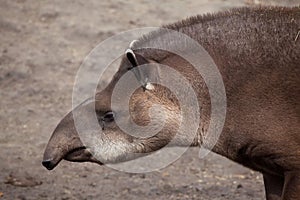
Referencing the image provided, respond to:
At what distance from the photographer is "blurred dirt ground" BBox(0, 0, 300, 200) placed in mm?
8922

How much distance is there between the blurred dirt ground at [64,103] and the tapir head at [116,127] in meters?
1.77

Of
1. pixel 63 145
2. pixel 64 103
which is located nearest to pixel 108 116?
pixel 63 145

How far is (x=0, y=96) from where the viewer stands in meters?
11.5

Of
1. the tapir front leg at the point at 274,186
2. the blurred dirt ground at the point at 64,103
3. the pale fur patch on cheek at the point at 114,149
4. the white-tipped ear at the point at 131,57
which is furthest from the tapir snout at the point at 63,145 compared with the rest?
the blurred dirt ground at the point at 64,103

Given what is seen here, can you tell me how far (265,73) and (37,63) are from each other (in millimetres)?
6047

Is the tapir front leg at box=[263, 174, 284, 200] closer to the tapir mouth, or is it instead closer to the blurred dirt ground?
the tapir mouth

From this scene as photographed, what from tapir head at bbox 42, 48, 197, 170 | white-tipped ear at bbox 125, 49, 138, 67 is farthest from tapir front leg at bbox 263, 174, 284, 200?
white-tipped ear at bbox 125, 49, 138, 67

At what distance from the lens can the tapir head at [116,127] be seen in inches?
271

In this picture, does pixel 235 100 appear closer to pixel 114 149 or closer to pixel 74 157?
pixel 114 149

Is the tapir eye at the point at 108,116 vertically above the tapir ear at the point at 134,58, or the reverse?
the tapir ear at the point at 134,58

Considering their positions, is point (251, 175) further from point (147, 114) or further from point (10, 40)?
point (10, 40)

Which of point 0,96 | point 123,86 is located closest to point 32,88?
point 0,96

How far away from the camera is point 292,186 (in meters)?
6.54

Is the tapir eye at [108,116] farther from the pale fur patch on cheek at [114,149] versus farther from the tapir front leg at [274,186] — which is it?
the tapir front leg at [274,186]
